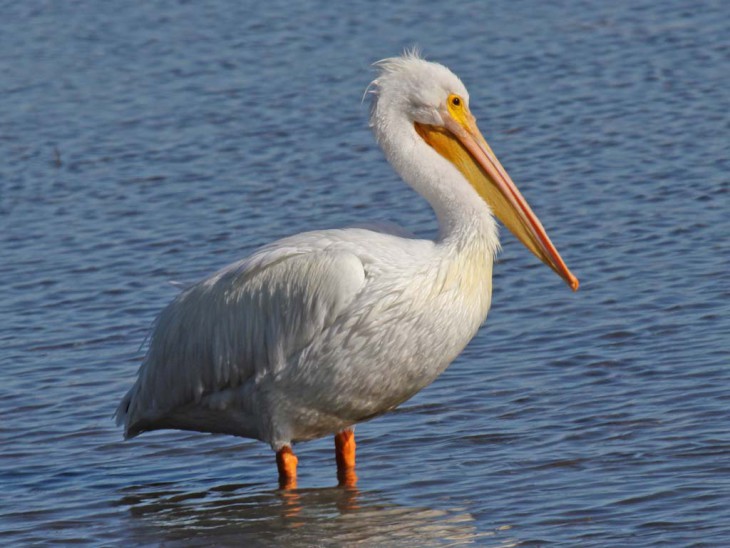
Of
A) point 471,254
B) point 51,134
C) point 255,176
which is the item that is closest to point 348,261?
point 471,254

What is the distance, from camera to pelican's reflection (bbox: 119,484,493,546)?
20.2 feet

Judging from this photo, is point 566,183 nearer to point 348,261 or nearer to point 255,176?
point 255,176

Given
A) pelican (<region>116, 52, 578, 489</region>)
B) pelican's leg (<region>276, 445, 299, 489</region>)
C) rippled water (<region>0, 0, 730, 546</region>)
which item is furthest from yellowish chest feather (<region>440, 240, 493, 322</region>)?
pelican's leg (<region>276, 445, 299, 489</region>)

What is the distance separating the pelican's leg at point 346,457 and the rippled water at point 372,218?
65 millimetres

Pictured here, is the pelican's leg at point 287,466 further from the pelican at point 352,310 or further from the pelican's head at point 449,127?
the pelican's head at point 449,127

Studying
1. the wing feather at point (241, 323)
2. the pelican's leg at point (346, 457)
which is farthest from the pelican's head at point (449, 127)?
the pelican's leg at point (346, 457)

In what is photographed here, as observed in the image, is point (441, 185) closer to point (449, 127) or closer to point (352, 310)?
point (449, 127)

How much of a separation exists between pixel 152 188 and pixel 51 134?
224 centimetres

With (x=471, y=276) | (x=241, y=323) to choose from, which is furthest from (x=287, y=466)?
(x=471, y=276)

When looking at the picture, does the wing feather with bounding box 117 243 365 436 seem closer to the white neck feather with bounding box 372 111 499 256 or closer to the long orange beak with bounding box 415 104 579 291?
the white neck feather with bounding box 372 111 499 256

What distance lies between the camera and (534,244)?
21.9 feet

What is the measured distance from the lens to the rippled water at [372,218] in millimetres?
6484

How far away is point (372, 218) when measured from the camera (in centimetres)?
1058

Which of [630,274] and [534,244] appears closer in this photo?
[534,244]
